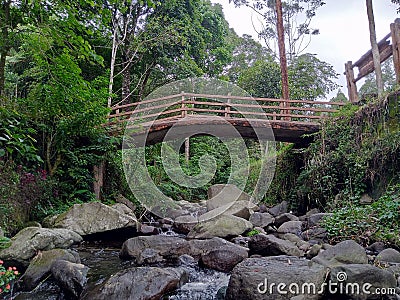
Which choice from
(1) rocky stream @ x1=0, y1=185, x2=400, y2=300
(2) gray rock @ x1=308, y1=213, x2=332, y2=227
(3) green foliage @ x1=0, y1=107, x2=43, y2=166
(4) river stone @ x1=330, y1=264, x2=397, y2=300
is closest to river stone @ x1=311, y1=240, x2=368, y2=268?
(1) rocky stream @ x1=0, y1=185, x2=400, y2=300

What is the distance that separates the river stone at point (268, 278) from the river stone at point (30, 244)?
9.17 ft

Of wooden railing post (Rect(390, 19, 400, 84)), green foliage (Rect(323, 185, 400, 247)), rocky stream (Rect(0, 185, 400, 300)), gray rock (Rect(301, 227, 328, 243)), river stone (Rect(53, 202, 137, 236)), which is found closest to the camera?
rocky stream (Rect(0, 185, 400, 300))

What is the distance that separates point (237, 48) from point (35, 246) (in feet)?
85.1

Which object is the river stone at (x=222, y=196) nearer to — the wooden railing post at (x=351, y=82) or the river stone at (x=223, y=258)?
→ the wooden railing post at (x=351, y=82)

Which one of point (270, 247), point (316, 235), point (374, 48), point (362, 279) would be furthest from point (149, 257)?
point (374, 48)

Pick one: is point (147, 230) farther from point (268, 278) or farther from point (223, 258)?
point (268, 278)

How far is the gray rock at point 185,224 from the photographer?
8172 mm

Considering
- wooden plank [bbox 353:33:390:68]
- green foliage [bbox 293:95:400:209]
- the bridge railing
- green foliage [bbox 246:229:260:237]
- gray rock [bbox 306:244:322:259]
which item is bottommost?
green foliage [bbox 246:229:260:237]

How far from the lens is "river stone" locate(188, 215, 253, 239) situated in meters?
6.77

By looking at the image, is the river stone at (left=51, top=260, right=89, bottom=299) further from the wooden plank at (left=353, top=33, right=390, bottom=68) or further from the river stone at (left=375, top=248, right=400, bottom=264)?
the wooden plank at (left=353, top=33, right=390, bottom=68)

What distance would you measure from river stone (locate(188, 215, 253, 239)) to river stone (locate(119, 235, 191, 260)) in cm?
123

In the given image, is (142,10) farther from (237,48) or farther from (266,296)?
(266,296)

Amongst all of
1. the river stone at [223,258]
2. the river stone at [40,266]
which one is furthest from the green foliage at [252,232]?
the river stone at [40,266]

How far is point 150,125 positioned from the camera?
10.0 metres
